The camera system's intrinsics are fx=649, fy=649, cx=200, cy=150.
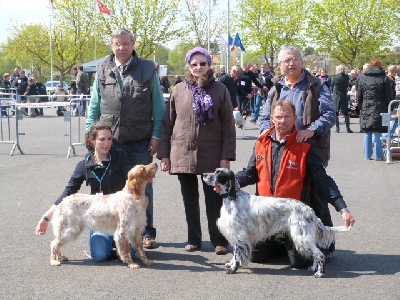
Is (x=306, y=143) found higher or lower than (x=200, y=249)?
higher

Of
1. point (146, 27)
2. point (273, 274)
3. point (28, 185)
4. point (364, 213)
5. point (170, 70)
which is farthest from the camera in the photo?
point (170, 70)

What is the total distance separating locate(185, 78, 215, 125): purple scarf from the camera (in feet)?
20.0

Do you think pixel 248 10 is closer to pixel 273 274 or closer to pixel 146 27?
pixel 146 27

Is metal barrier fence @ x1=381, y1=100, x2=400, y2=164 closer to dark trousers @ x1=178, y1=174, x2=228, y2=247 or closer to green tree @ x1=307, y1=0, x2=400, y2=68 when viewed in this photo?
dark trousers @ x1=178, y1=174, x2=228, y2=247

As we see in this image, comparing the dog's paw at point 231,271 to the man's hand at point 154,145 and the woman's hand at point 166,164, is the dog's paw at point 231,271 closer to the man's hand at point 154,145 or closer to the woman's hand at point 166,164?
the woman's hand at point 166,164

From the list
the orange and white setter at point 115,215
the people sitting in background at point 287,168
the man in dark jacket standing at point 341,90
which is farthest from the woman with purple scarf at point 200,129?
the man in dark jacket standing at point 341,90

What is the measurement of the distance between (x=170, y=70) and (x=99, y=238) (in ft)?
301

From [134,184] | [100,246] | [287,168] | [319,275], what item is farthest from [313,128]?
[100,246]

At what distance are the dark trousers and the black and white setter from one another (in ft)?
2.20

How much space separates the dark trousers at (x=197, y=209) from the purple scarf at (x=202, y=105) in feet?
2.06

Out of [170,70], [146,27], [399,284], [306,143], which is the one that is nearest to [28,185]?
[306,143]

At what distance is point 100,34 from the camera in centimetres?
6169

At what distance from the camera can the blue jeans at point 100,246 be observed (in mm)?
5984

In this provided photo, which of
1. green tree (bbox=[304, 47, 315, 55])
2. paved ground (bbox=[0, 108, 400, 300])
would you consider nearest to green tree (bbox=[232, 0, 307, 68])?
green tree (bbox=[304, 47, 315, 55])
